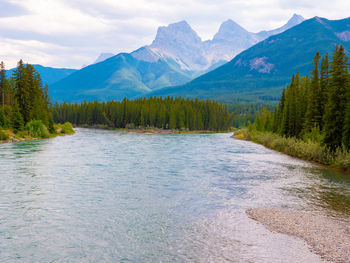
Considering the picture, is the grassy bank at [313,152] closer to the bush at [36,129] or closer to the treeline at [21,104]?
the bush at [36,129]

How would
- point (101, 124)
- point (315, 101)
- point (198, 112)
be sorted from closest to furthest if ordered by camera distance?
1. point (315, 101)
2. point (198, 112)
3. point (101, 124)

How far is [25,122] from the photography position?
8512cm

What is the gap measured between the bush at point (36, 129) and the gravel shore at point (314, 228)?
71.4m

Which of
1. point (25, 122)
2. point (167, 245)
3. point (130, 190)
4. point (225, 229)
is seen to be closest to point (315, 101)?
point (130, 190)

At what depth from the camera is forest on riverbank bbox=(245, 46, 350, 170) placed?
44906 millimetres

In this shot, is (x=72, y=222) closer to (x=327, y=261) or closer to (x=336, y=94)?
(x=327, y=261)

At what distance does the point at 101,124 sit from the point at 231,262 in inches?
7055

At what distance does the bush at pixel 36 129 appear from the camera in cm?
8094

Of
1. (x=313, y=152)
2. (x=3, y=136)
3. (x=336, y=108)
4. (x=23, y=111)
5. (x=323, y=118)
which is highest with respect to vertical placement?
(x=336, y=108)

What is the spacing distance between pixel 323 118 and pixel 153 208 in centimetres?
3630

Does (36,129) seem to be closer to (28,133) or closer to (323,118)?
(28,133)

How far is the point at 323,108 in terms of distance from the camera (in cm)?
5731

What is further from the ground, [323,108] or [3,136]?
[323,108]

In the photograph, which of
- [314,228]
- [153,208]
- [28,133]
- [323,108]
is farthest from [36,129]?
[314,228]
